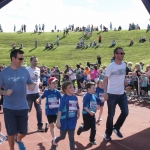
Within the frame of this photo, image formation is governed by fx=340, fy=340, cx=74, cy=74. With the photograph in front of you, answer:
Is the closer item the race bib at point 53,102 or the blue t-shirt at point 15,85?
the blue t-shirt at point 15,85

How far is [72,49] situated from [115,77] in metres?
41.8

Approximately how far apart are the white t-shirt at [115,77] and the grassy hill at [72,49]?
2744cm

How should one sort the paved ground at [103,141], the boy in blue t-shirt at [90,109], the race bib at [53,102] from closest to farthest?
the paved ground at [103,141] < the boy in blue t-shirt at [90,109] < the race bib at [53,102]

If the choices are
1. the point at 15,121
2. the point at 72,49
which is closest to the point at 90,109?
the point at 15,121

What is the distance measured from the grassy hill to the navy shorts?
29332 millimetres

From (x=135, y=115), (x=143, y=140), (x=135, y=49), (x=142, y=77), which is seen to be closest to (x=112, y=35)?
(x=135, y=49)

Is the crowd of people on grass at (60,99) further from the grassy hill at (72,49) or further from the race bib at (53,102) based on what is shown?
the grassy hill at (72,49)

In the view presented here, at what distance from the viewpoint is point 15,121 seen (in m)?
5.88

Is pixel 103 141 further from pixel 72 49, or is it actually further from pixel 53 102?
pixel 72 49

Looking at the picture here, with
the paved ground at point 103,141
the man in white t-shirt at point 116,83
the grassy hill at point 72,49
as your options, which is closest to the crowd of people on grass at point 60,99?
the man in white t-shirt at point 116,83

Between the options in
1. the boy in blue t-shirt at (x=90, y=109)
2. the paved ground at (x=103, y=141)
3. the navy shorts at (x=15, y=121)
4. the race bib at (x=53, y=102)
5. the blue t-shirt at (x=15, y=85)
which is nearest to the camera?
the blue t-shirt at (x=15, y=85)

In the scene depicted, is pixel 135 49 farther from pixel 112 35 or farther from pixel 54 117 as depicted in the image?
pixel 54 117

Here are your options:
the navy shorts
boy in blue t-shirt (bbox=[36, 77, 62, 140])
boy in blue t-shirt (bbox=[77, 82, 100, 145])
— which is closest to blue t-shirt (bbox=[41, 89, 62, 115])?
boy in blue t-shirt (bbox=[36, 77, 62, 140])

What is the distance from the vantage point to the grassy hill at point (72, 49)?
41.5m
